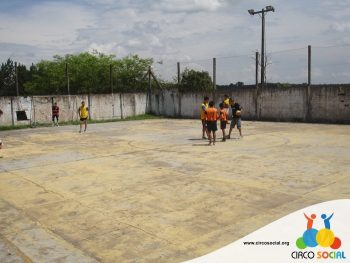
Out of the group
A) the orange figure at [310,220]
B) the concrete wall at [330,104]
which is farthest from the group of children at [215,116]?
the orange figure at [310,220]

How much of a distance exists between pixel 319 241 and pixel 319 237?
1.0 inches

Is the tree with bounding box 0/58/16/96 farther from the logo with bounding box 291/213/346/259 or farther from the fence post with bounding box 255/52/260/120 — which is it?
the logo with bounding box 291/213/346/259

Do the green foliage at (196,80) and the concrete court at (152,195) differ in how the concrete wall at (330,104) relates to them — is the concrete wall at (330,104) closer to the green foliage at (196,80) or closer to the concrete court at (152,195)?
the concrete court at (152,195)

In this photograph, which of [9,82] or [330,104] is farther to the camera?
[9,82]

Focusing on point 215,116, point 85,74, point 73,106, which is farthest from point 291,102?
point 85,74

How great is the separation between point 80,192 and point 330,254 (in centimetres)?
575

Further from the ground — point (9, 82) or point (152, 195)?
point (9, 82)

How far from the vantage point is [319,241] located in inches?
99.0

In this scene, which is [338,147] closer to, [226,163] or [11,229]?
[226,163]

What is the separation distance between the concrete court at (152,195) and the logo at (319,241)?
2.12 meters

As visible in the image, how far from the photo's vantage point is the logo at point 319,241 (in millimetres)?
2449

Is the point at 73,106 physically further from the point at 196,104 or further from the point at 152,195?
the point at 152,195

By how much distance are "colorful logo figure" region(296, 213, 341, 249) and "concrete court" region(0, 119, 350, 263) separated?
7.04 feet

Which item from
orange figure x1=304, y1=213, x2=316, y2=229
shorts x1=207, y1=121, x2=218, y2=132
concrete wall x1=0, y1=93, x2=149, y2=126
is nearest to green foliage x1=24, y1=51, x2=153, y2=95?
concrete wall x1=0, y1=93, x2=149, y2=126
